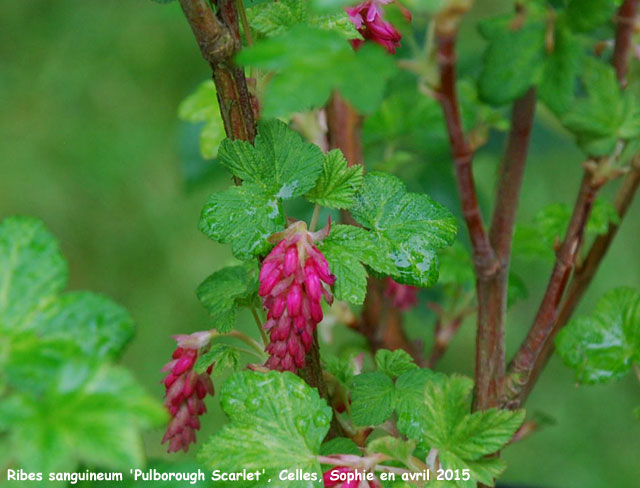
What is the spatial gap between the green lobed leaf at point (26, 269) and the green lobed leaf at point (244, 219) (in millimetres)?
103

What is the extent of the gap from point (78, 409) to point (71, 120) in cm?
171

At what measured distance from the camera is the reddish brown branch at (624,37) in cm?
61

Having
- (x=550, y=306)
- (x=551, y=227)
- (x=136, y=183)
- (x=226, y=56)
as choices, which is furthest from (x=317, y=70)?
(x=136, y=183)

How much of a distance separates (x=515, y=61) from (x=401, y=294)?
28cm

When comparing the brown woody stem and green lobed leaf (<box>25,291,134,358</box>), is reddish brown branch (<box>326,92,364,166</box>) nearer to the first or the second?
the brown woody stem

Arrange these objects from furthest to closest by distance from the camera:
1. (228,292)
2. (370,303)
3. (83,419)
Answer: (370,303)
(228,292)
(83,419)

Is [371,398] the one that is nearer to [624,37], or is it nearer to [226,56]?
[226,56]

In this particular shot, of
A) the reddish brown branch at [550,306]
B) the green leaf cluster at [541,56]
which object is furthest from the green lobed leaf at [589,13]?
the reddish brown branch at [550,306]

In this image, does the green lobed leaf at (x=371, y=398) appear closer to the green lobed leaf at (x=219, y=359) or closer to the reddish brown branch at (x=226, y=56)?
the green lobed leaf at (x=219, y=359)

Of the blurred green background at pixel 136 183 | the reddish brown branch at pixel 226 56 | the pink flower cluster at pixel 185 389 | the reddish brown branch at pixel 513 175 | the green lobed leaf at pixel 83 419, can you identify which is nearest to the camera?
the green lobed leaf at pixel 83 419

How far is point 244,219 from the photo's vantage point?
46cm

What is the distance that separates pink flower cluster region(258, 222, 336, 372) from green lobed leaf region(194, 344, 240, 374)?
→ 0.21 ft

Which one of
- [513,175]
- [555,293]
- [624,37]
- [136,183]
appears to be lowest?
[555,293]

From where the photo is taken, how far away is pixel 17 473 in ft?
1.35
